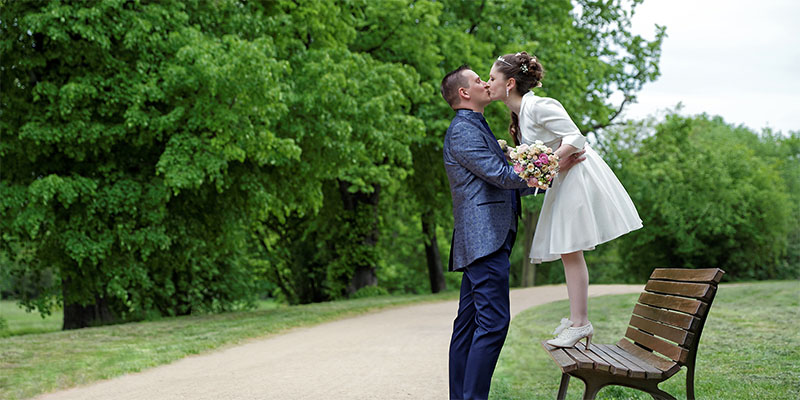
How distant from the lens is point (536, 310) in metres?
A: 14.7

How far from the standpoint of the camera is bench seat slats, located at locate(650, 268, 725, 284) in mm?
3949

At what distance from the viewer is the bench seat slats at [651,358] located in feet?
12.8

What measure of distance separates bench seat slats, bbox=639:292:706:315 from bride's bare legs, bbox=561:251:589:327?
501mm

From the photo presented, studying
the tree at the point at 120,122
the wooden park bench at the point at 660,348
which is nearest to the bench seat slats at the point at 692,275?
the wooden park bench at the point at 660,348

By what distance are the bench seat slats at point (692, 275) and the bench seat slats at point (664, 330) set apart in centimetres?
30

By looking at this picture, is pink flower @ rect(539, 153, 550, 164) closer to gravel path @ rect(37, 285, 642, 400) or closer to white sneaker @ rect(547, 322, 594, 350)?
white sneaker @ rect(547, 322, 594, 350)

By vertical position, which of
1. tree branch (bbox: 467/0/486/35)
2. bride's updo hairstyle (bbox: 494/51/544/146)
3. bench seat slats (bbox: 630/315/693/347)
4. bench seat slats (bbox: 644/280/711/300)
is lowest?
bench seat slats (bbox: 630/315/693/347)

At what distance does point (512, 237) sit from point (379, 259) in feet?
62.7

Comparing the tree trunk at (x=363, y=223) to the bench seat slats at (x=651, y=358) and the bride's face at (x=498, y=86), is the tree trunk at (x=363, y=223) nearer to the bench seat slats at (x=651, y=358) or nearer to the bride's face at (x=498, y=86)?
the bench seat slats at (x=651, y=358)

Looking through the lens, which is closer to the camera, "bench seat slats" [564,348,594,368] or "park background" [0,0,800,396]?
"bench seat slats" [564,348,594,368]

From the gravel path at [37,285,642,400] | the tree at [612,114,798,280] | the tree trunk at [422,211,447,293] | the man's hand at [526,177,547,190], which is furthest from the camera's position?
the tree at [612,114,798,280]

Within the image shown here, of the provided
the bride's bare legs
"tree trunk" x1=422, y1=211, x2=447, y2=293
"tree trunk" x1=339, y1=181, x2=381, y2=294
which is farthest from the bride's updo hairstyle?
"tree trunk" x1=422, y1=211, x2=447, y2=293

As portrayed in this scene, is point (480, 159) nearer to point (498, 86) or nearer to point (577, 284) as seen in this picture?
point (498, 86)

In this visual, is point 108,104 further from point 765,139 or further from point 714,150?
point 765,139
